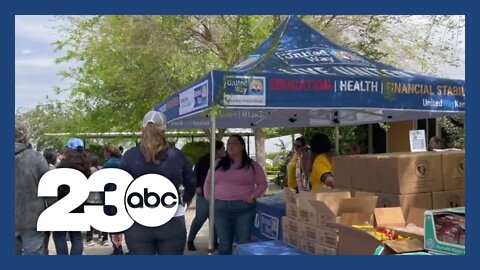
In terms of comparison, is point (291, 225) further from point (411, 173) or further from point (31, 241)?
point (31, 241)

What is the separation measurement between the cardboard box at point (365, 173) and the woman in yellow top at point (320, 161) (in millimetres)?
521

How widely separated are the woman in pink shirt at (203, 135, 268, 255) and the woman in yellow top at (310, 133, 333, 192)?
0.53m

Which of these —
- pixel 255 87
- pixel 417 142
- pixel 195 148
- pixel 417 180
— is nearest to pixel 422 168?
pixel 417 180

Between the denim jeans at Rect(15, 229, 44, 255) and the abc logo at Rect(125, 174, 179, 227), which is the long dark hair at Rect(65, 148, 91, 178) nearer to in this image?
the denim jeans at Rect(15, 229, 44, 255)

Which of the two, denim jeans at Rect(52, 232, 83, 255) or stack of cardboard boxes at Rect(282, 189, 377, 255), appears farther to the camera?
denim jeans at Rect(52, 232, 83, 255)

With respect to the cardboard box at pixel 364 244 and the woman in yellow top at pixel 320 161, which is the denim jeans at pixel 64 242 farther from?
the cardboard box at pixel 364 244

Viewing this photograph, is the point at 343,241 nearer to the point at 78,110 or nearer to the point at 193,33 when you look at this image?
the point at 193,33

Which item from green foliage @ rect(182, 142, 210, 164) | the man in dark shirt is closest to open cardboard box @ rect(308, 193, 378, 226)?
the man in dark shirt

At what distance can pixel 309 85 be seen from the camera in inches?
187

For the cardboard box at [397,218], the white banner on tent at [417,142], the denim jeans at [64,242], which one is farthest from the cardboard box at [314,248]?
the denim jeans at [64,242]

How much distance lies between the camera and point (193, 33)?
39.5 ft

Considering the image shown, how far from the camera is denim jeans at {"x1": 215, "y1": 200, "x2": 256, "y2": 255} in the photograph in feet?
16.9

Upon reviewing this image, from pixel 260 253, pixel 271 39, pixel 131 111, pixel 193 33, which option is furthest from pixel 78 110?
pixel 260 253
